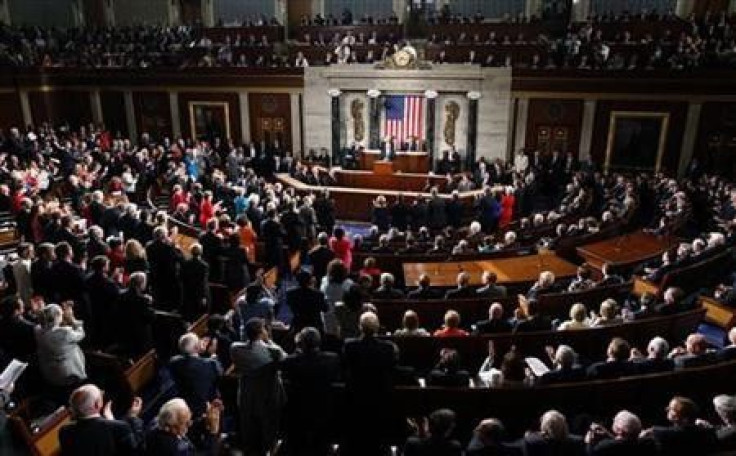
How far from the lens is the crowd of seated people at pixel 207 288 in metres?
4.55

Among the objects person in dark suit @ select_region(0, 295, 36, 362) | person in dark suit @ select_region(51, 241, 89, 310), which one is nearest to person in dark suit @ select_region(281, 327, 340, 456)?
person in dark suit @ select_region(0, 295, 36, 362)

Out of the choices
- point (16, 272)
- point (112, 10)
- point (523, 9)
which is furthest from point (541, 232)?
point (112, 10)

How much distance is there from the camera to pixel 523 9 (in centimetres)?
2052

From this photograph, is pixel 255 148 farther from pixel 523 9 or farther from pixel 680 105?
pixel 680 105

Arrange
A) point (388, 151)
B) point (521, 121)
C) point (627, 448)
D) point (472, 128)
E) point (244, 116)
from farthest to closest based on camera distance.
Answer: point (244, 116) → point (472, 128) → point (521, 121) → point (388, 151) → point (627, 448)

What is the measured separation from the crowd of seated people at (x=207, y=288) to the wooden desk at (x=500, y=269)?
0.56 m

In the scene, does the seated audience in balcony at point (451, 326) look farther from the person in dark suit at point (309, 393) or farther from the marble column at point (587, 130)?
the marble column at point (587, 130)

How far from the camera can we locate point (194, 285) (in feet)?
22.5

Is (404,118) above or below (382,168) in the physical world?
above

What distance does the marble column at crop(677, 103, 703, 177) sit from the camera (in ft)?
52.1

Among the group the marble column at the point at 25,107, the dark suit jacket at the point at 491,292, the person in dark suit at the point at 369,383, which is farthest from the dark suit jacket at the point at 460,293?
the marble column at the point at 25,107

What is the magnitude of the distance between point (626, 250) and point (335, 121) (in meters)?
11.6

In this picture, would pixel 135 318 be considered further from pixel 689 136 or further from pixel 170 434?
pixel 689 136

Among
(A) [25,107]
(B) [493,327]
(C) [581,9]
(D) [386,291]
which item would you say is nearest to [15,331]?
(D) [386,291]
